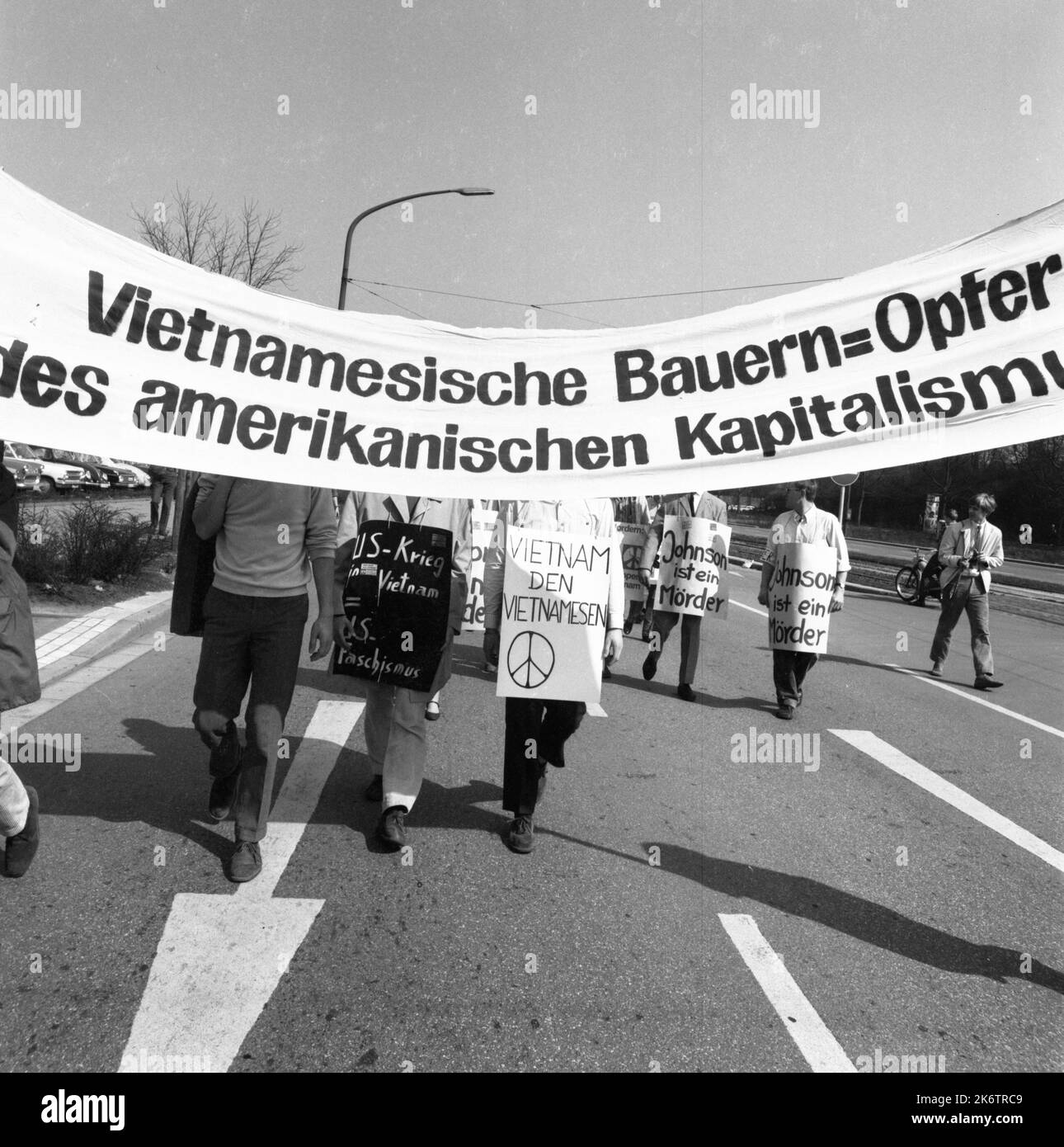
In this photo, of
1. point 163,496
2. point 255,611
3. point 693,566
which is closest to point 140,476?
point 163,496

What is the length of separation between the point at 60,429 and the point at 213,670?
139 cm

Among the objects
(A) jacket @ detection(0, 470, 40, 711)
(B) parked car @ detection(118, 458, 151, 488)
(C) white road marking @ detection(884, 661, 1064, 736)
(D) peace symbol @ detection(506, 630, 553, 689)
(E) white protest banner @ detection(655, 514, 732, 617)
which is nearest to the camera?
(A) jacket @ detection(0, 470, 40, 711)

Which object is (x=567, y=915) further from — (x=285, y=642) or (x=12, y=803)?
(x=12, y=803)

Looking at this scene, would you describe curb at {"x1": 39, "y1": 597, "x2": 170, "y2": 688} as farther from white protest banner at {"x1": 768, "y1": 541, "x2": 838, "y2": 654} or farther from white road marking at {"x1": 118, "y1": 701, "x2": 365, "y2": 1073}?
white protest banner at {"x1": 768, "y1": 541, "x2": 838, "y2": 654}

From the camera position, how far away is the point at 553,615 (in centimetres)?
444

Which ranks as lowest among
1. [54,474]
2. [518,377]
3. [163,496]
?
[163,496]

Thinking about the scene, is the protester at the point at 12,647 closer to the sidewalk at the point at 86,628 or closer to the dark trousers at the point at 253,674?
the dark trousers at the point at 253,674

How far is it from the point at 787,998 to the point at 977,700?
6866mm

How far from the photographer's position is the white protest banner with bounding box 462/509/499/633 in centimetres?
852

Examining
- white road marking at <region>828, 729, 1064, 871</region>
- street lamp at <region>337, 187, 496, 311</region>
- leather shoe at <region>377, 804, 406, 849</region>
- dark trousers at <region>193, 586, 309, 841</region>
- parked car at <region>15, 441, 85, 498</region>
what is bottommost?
white road marking at <region>828, 729, 1064, 871</region>

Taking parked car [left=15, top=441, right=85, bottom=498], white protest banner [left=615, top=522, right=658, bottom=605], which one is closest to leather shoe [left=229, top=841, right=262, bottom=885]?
white protest banner [left=615, top=522, right=658, bottom=605]

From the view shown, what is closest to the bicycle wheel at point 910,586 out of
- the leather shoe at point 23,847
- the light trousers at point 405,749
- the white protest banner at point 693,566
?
the white protest banner at point 693,566

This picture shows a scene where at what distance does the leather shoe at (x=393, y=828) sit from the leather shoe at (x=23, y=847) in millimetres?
1401

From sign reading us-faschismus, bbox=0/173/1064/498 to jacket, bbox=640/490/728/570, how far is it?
534 centimetres
